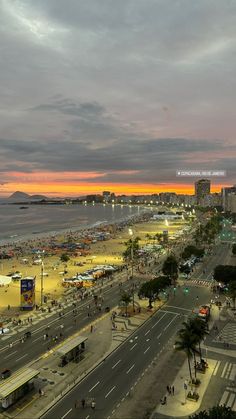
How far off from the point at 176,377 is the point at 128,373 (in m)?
5.44

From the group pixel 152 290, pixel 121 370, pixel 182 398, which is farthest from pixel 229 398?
pixel 152 290

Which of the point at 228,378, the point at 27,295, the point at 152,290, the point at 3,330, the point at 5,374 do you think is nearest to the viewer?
the point at 228,378

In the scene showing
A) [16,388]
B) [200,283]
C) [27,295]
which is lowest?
[200,283]

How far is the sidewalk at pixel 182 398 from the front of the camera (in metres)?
33.7

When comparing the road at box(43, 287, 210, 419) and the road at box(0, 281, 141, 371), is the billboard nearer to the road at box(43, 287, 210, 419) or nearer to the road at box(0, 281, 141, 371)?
the road at box(0, 281, 141, 371)

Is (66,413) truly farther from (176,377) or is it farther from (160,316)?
(160,316)

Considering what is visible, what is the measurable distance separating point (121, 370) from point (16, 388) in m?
12.4

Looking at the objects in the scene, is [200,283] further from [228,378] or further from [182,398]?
[182,398]

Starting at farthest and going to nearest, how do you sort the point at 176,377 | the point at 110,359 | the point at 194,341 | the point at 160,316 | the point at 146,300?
the point at 146,300 → the point at 160,316 → the point at 110,359 → the point at 176,377 → the point at 194,341

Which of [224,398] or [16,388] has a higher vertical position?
[16,388]

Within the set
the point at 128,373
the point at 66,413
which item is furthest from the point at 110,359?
the point at 66,413

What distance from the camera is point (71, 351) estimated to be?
4381 cm

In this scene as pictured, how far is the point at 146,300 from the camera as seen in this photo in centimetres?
6838

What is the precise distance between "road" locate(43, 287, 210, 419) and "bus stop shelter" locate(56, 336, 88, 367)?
11.9 ft
